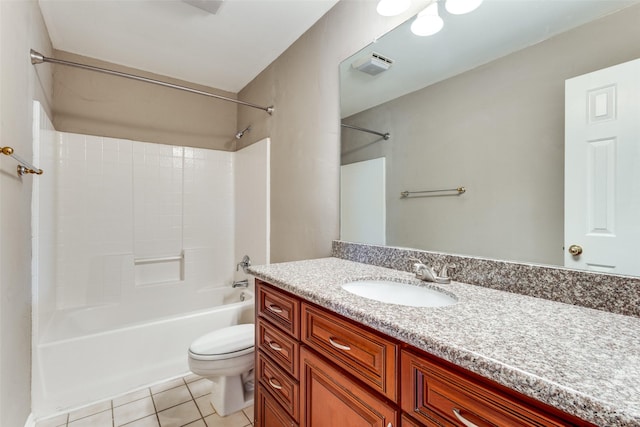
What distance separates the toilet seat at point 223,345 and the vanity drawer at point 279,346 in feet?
1.44

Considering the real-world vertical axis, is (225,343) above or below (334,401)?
below

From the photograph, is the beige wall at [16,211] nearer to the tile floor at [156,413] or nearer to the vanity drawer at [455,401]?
the tile floor at [156,413]

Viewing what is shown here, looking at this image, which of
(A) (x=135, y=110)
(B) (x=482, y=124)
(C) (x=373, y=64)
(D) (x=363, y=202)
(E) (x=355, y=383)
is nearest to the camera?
(E) (x=355, y=383)

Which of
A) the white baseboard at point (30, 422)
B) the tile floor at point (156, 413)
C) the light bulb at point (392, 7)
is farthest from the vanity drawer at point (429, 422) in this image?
the white baseboard at point (30, 422)

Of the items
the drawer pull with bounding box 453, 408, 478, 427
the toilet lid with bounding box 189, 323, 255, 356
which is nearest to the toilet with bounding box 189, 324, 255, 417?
the toilet lid with bounding box 189, 323, 255, 356

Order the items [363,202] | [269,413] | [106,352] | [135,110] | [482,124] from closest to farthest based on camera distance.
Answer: [482,124], [269,413], [363,202], [106,352], [135,110]

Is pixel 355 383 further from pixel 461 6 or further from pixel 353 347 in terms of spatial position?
pixel 461 6

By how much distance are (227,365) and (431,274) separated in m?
1.25

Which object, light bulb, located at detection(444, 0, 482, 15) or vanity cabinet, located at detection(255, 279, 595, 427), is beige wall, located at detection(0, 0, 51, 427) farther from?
light bulb, located at detection(444, 0, 482, 15)

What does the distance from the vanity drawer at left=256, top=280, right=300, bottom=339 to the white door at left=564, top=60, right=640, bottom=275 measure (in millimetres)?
889

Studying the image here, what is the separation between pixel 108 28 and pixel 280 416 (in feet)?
8.56

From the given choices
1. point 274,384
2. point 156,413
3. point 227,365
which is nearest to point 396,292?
point 274,384

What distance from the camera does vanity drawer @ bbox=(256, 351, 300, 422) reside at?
1.01 m

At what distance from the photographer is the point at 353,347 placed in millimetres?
780
